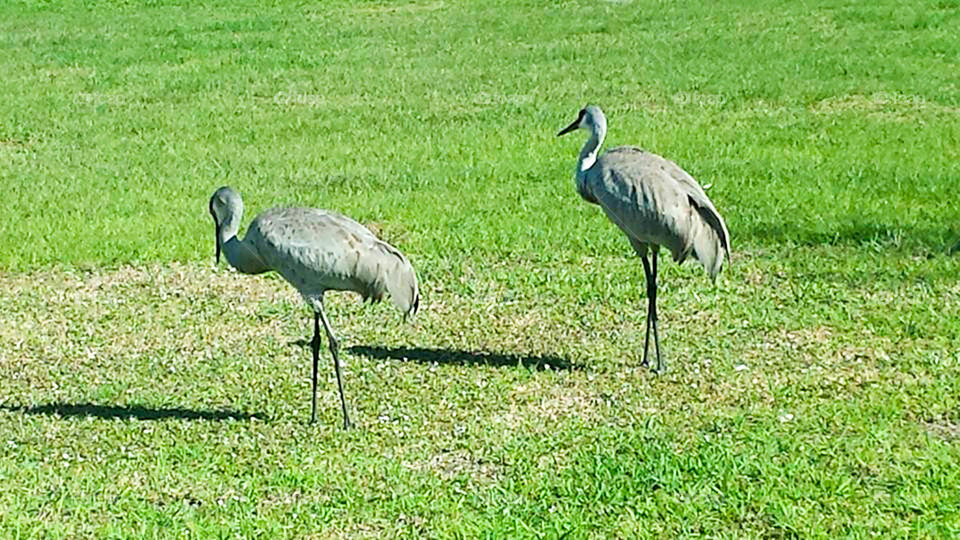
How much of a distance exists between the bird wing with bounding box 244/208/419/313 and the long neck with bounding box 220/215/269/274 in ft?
0.29

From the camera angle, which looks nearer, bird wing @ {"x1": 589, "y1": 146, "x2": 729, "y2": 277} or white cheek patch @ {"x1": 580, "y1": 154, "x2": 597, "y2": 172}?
bird wing @ {"x1": 589, "y1": 146, "x2": 729, "y2": 277}

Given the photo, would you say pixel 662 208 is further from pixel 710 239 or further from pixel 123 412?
pixel 123 412

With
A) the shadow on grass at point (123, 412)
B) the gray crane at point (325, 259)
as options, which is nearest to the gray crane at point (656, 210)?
the gray crane at point (325, 259)

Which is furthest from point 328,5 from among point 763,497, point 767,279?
point 763,497

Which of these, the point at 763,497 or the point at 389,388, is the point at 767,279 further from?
the point at 763,497

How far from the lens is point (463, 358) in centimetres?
819

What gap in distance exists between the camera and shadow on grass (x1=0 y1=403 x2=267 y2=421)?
7266 mm

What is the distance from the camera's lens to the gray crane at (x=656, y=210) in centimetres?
797

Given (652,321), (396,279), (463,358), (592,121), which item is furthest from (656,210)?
(396,279)

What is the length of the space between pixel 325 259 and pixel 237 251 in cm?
61

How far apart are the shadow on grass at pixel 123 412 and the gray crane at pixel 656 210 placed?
2131 mm

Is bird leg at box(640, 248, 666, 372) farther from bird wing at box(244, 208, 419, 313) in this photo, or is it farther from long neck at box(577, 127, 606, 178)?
bird wing at box(244, 208, 419, 313)

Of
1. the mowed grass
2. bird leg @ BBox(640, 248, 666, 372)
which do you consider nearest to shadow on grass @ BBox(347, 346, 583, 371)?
the mowed grass

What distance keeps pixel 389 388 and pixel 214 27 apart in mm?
16233
